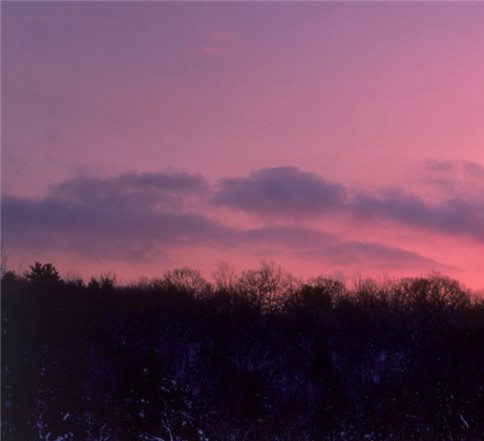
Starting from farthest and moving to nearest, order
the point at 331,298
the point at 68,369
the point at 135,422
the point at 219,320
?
the point at 331,298 → the point at 219,320 → the point at 68,369 → the point at 135,422

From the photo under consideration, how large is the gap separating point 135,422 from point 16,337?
10.5 m

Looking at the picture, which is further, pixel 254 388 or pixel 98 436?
pixel 254 388

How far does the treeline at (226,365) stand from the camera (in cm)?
4681

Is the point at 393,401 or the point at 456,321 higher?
the point at 456,321

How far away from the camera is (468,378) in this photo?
53906 mm

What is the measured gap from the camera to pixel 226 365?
53938mm

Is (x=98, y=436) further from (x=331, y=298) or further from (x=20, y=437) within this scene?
(x=331, y=298)

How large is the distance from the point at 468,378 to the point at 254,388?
44.2ft

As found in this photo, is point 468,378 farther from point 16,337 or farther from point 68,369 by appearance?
point 16,337

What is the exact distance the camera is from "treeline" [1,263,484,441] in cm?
4681

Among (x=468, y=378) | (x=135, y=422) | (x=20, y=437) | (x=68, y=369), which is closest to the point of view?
(x=20, y=437)

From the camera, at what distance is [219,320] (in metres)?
58.7

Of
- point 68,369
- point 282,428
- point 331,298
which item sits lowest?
point 282,428

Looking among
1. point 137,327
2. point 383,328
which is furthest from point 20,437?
point 383,328
